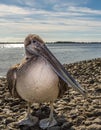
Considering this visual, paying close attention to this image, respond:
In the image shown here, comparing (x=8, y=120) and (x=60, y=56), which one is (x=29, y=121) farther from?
(x=60, y=56)

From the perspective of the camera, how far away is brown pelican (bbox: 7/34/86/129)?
668 cm

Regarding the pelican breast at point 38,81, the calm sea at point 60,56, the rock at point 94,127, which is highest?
the calm sea at point 60,56

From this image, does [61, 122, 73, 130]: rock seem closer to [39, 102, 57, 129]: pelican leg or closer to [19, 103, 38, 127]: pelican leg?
[39, 102, 57, 129]: pelican leg

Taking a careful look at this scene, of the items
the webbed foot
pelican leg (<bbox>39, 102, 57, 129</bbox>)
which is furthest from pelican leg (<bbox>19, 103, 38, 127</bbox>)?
pelican leg (<bbox>39, 102, 57, 129</bbox>)

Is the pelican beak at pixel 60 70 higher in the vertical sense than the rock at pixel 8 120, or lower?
higher

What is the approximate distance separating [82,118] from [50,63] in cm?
148

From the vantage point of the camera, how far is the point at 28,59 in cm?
703

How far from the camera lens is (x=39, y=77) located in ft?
21.8

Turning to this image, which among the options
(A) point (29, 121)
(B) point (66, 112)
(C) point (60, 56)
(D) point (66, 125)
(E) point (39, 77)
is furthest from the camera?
(C) point (60, 56)

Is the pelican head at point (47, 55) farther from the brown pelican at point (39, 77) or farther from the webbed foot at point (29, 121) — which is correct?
the webbed foot at point (29, 121)

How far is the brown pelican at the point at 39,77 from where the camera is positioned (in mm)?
6680

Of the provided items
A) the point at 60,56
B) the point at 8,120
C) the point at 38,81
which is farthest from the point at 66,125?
the point at 60,56

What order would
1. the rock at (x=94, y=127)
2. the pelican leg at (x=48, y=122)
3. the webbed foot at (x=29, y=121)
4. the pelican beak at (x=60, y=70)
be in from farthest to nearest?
the webbed foot at (x=29, y=121), the pelican leg at (x=48, y=122), the rock at (x=94, y=127), the pelican beak at (x=60, y=70)

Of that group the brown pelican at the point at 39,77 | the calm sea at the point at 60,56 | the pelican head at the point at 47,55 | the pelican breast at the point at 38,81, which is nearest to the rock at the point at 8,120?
the brown pelican at the point at 39,77
